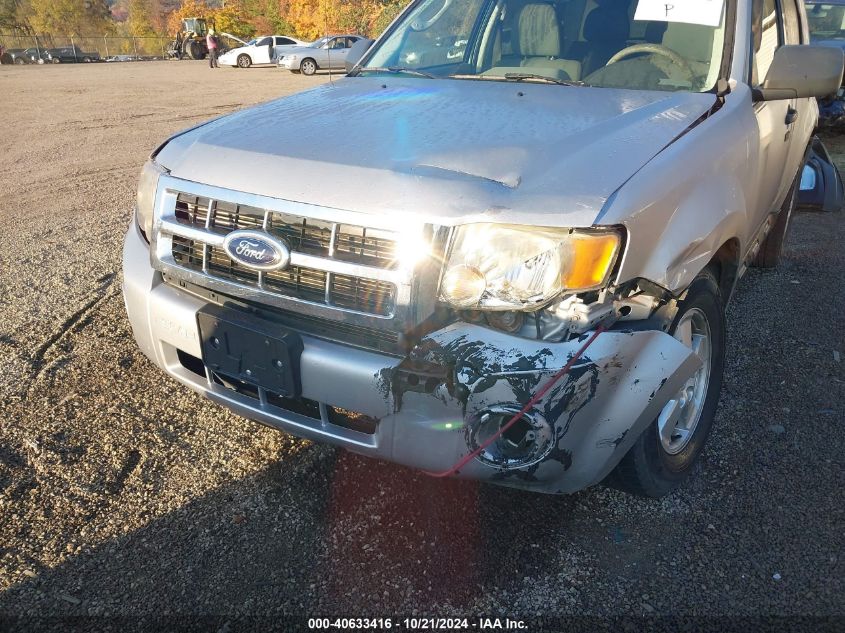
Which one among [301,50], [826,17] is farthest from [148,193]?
[301,50]

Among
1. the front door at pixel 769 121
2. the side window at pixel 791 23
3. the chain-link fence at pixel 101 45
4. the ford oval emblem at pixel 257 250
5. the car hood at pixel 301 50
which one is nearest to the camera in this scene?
the ford oval emblem at pixel 257 250

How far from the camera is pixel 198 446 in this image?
2.78 meters

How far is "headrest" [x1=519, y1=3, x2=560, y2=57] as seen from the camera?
329 centimetres

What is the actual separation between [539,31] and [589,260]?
2.02 metres

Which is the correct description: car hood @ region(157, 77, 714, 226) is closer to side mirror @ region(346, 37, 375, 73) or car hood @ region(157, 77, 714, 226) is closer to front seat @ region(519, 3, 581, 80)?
front seat @ region(519, 3, 581, 80)

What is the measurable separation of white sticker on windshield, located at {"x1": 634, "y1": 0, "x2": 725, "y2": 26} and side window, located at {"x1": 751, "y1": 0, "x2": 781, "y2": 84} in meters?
0.24

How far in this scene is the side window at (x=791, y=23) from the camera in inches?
153

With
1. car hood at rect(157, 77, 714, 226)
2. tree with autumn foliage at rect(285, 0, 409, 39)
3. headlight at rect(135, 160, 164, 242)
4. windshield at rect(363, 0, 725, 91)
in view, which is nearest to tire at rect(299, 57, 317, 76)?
tree with autumn foliage at rect(285, 0, 409, 39)

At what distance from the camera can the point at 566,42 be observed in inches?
127

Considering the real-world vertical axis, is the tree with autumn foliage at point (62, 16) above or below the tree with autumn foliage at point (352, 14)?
below

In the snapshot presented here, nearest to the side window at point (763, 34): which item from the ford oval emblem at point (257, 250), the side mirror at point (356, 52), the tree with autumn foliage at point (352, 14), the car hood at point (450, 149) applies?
the car hood at point (450, 149)

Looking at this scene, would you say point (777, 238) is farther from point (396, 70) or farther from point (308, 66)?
point (308, 66)

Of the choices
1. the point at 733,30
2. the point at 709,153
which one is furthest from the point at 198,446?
the point at 733,30

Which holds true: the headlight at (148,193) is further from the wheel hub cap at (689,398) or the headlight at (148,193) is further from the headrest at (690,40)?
the headrest at (690,40)
